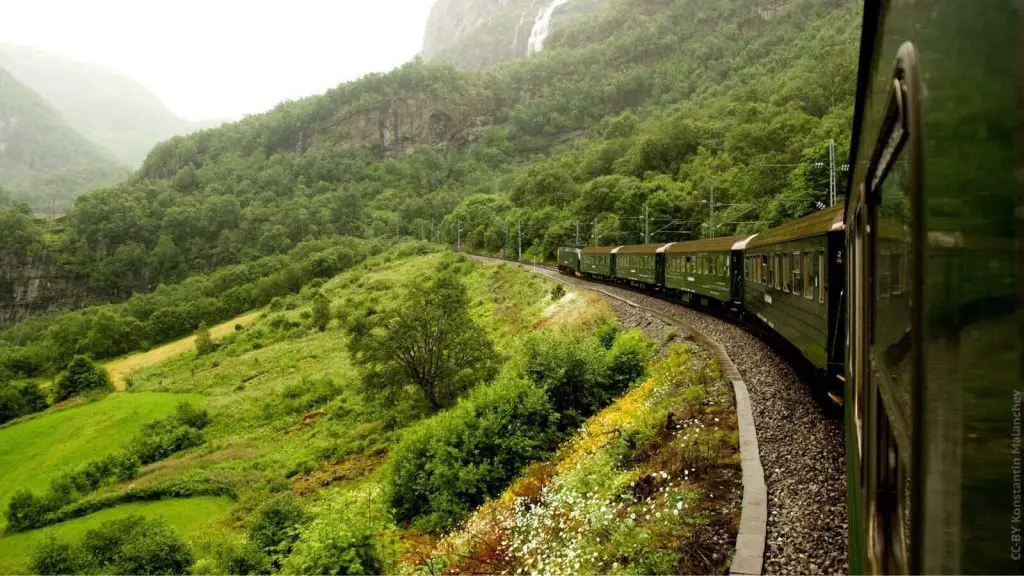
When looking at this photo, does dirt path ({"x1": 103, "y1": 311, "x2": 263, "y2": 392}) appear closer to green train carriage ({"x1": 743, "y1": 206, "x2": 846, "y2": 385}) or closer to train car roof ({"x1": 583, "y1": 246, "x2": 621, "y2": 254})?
train car roof ({"x1": 583, "y1": 246, "x2": 621, "y2": 254})

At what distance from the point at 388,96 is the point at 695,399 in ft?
637

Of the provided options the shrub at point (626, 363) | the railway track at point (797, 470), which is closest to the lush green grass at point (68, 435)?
the shrub at point (626, 363)

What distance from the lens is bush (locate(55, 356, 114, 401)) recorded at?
51.6 meters

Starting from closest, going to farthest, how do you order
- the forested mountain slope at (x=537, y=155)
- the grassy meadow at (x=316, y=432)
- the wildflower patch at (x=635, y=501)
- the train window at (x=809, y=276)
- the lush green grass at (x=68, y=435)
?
the wildflower patch at (x=635, y=501) < the train window at (x=809, y=276) < the grassy meadow at (x=316, y=432) < the lush green grass at (x=68, y=435) < the forested mountain slope at (x=537, y=155)

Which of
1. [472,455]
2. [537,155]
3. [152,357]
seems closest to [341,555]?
[472,455]

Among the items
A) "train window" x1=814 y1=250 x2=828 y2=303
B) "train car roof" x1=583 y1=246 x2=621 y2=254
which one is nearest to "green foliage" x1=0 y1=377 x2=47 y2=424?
"train car roof" x1=583 y1=246 x2=621 y2=254

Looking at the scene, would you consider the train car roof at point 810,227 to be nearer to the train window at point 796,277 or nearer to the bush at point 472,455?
the train window at point 796,277

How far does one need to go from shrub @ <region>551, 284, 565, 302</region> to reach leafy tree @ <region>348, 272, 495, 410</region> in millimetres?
7290

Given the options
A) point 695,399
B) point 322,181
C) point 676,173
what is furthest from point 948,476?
point 322,181

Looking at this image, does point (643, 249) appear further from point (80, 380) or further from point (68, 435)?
point (80, 380)

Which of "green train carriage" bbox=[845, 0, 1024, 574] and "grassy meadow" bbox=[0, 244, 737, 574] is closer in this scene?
"green train carriage" bbox=[845, 0, 1024, 574]

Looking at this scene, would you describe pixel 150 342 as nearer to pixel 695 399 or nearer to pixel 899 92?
pixel 695 399

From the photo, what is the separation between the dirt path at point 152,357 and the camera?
59644 mm

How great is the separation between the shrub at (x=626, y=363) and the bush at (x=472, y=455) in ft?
6.64
